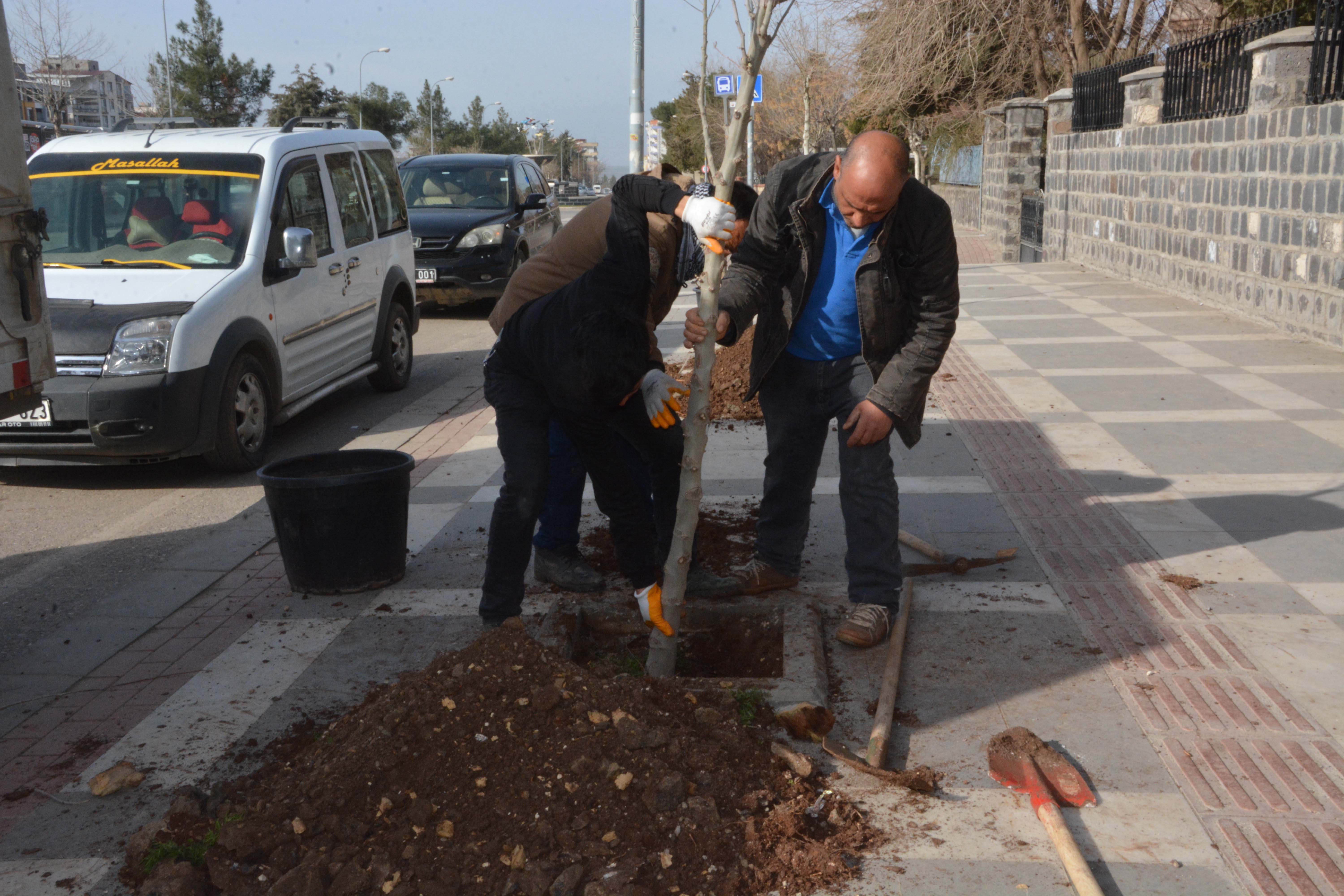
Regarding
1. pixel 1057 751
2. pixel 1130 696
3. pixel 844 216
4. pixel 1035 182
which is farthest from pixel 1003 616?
pixel 1035 182

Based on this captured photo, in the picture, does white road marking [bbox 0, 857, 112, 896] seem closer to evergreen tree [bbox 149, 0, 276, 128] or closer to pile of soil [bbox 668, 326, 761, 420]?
pile of soil [bbox 668, 326, 761, 420]

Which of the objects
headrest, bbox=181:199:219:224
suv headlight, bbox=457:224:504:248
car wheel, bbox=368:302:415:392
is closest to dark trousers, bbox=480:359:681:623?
headrest, bbox=181:199:219:224

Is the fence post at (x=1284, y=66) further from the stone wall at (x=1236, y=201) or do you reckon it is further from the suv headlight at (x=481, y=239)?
the suv headlight at (x=481, y=239)

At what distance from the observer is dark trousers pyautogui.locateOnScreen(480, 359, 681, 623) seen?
4211 mm

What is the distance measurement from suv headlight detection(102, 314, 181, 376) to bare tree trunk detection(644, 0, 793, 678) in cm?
410

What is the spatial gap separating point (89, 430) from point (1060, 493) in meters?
5.61

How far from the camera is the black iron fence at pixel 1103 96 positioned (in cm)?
1582

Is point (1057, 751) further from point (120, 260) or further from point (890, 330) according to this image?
point (120, 260)

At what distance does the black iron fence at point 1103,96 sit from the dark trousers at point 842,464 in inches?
502

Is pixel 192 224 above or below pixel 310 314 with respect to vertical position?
above

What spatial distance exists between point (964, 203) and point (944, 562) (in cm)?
2619

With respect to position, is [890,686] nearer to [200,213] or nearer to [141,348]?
[141,348]

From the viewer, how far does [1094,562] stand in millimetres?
5160

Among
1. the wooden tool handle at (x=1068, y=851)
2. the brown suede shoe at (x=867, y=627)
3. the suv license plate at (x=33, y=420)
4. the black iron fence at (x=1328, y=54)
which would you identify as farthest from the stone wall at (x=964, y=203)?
the wooden tool handle at (x=1068, y=851)
